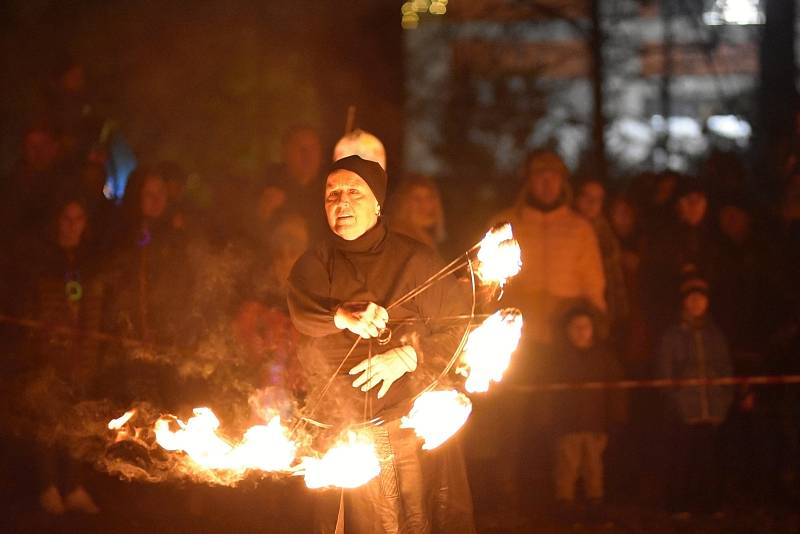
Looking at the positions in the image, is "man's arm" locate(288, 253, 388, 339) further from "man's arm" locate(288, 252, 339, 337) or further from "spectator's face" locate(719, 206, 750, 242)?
"spectator's face" locate(719, 206, 750, 242)

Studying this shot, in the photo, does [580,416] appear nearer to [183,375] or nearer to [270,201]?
[270,201]

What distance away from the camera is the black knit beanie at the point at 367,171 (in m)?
4.88

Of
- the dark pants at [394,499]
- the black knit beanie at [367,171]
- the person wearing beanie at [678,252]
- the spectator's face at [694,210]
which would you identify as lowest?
the dark pants at [394,499]

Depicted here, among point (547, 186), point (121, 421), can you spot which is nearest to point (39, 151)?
point (121, 421)

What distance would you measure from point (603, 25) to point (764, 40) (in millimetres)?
2100

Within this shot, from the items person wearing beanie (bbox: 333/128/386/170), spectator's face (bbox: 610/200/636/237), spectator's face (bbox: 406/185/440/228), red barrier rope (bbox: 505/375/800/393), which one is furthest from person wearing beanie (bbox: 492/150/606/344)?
person wearing beanie (bbox: 333/128/386/170)

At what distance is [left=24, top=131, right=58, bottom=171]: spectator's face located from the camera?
7.60 meters

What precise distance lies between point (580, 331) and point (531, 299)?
0.39 meters

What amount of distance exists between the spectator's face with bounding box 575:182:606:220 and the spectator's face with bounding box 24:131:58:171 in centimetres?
377

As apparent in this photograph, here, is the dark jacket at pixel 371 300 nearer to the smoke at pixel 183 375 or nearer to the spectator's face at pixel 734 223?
the smoke at pixel 183 375

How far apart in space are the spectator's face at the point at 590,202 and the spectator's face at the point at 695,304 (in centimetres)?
88

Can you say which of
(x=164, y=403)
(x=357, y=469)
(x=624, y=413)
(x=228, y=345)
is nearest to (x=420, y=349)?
(x=357, y=469)

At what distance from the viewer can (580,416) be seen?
24.6 feet

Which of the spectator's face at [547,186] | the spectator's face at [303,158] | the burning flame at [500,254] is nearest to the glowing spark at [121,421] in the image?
the burning flame at [500,254]
